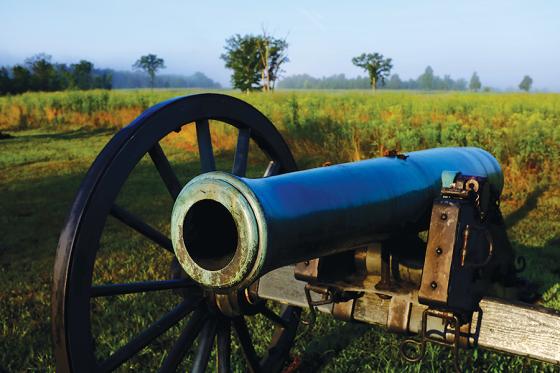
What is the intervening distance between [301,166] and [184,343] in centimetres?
791

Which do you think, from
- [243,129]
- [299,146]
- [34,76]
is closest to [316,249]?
[243,129]

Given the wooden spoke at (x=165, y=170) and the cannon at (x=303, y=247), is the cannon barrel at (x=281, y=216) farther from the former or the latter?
the wooden spoke at (x=165, y=170)

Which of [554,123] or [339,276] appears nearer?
[339,276]

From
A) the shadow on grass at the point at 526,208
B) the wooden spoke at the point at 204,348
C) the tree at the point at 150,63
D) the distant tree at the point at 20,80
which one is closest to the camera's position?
the wooden spoke at the point at 204,348

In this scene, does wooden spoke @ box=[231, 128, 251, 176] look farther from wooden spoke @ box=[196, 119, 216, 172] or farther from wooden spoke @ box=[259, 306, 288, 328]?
wooden spoke @ box=[259, 306, 288, 328]

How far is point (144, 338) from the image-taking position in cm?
218

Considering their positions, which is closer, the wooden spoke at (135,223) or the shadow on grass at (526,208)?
the wooden spoke at (135,223)

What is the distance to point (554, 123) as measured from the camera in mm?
9312

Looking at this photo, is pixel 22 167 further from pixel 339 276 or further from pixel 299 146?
pixel 339 276

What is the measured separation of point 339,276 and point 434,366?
1.16m

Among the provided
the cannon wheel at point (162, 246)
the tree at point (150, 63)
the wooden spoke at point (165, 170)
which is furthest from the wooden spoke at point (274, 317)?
the tree at point (150, 63)

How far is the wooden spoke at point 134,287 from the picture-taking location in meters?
2.03

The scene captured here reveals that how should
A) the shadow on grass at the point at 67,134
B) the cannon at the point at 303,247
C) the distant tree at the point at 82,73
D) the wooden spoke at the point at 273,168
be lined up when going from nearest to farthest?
the cannon at the point at 303,247
the wooden spoke at the point at 273,168
the shadow on grass at the point at 67,134
the distant tree at the point at 82,73

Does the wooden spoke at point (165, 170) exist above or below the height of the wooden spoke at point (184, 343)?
above
